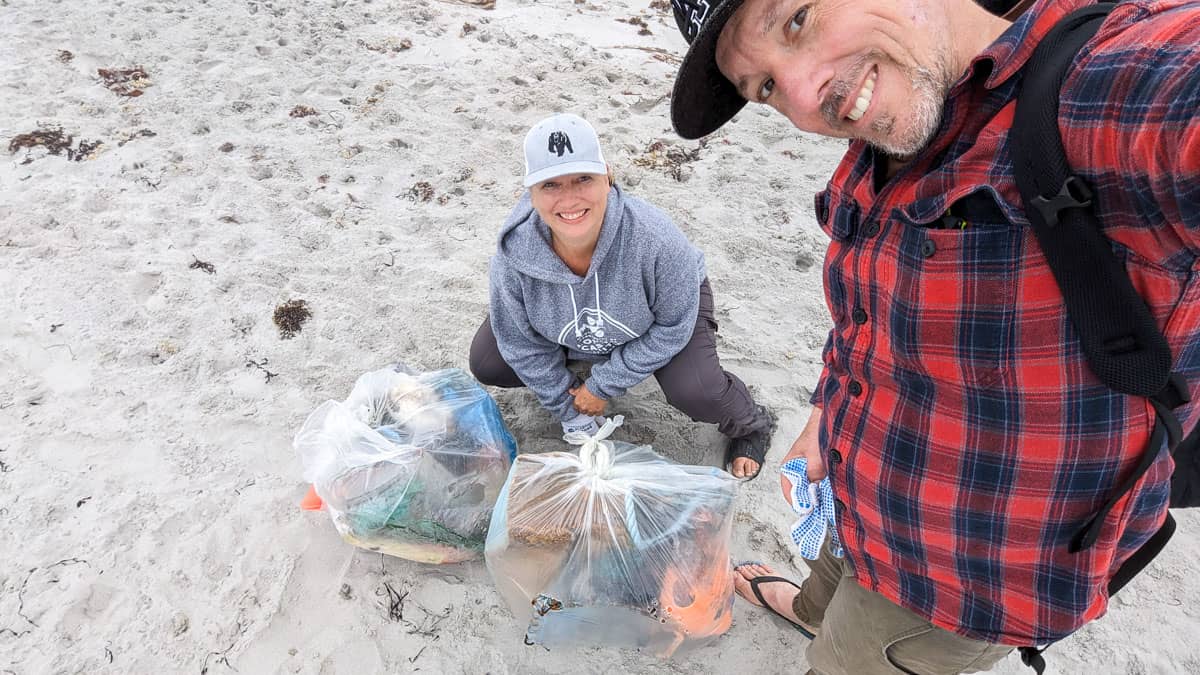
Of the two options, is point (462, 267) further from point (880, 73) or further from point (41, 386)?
point (880, 73)

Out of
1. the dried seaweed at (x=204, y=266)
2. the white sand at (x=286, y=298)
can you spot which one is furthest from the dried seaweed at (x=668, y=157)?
the dried seaweed at (x=204, y=266)

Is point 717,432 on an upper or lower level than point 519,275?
lower

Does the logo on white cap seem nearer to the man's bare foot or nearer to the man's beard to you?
the man's beard

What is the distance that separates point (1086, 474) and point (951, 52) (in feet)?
2.19

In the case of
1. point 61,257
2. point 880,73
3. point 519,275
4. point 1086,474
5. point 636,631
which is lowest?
point 61,257

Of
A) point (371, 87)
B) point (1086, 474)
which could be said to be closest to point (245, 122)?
point (371, 87)

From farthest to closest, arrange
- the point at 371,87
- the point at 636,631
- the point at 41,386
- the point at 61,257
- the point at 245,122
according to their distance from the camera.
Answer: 1. the point at 371,87
2. the point at 245,122
3. the point at 61,257
4. the point at 41,386
5. the point at 636,631

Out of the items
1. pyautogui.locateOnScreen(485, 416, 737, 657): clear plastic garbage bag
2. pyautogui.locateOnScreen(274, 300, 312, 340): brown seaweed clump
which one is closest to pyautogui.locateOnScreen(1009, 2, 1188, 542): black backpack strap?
pyautogui.locateOnScreen(485, 416, 737, 657): clear plastic garbage bag

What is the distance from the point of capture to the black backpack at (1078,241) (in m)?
0.77

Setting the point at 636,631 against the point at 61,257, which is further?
the point at 61,257

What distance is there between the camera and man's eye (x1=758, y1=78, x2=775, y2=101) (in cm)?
105

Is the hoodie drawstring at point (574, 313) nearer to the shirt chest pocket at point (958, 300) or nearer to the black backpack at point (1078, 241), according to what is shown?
the shirt chest pocket at point (958, 300)

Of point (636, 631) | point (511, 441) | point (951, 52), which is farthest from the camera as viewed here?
point (511, 441)

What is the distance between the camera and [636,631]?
175 cm
